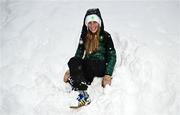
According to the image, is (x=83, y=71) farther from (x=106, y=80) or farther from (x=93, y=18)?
(x=93, y=18)

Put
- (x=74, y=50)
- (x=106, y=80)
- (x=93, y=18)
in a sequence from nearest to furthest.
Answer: (x=106, y=80) → (x=93, y=18) → (x=74, y=50)

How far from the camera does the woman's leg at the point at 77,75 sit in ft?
15.3

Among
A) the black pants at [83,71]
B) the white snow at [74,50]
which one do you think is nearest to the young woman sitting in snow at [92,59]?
the black pants at [83,71]

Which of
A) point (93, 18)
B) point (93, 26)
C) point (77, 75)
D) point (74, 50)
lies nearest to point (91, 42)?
point (93, 26)

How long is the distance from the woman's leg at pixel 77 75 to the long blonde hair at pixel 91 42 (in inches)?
11.3

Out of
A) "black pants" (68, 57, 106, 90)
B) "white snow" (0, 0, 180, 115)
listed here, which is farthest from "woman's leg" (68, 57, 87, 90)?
"white snow" (0, 0, 180, 115)

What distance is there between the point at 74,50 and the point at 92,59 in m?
1.43

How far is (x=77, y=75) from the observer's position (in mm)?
4703

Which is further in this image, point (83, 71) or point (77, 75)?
Result: point (83, 71)

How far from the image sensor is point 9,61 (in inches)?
245

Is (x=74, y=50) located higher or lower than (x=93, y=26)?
lower

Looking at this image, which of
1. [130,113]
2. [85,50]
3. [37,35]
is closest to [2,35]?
[37,35]

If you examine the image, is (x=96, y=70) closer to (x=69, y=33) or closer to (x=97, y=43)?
(x=97, y=43)

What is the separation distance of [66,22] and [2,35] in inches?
56.0
